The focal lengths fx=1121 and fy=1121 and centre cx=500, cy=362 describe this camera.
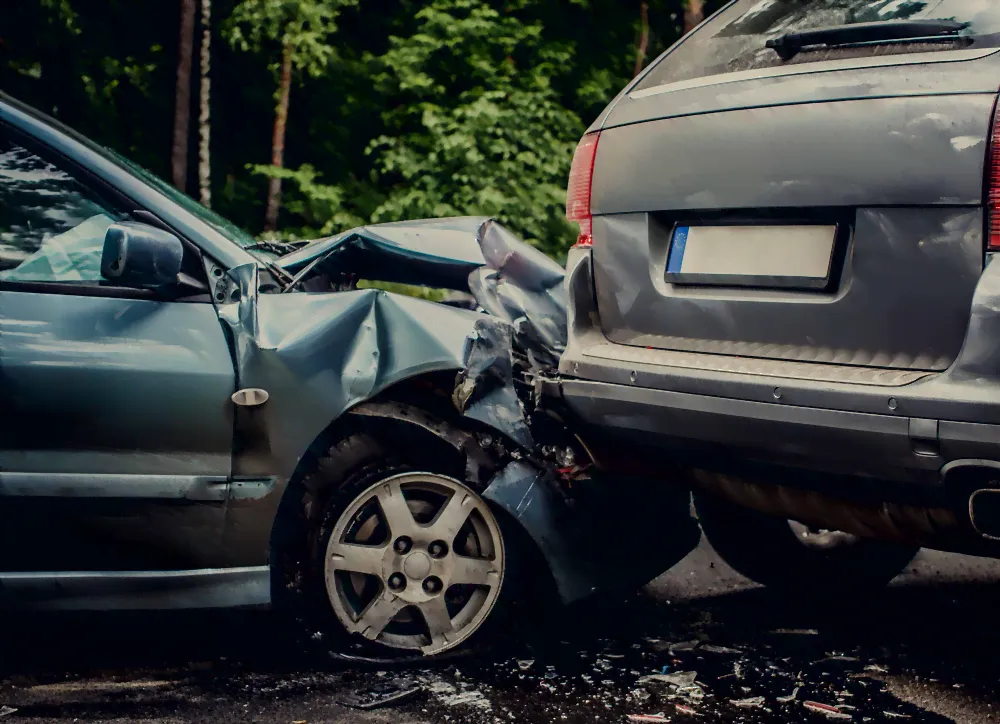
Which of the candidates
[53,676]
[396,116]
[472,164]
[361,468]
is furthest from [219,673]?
[396,116]

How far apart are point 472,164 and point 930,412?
965 cm

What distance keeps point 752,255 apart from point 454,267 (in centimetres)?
125

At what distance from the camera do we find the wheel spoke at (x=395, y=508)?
Answer: 3.27 meters

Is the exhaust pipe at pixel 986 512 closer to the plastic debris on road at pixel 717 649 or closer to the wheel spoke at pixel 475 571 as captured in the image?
the plastic debris on road at pixel 717 649

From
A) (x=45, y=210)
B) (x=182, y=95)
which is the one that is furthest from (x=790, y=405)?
(x=182, y=95)

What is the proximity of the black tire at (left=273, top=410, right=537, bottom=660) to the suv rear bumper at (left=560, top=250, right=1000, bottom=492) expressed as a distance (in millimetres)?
471

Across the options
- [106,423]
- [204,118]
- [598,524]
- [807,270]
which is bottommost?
[598,524]

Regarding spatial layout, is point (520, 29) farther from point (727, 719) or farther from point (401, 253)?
point (727, 719)

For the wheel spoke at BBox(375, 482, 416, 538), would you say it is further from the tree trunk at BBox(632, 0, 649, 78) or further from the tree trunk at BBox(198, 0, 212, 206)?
the tree trunk at BBox(632, 0, 649, 78)

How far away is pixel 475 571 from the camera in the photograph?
131 inches

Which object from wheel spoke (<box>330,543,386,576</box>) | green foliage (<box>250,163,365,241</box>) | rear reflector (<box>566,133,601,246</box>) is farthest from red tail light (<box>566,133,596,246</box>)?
green foliage (<box>250,163,365,241</box>)

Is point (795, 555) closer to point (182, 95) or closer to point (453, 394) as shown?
point (453, 394)

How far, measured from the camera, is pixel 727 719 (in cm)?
294

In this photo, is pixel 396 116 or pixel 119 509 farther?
pixel 396 116
